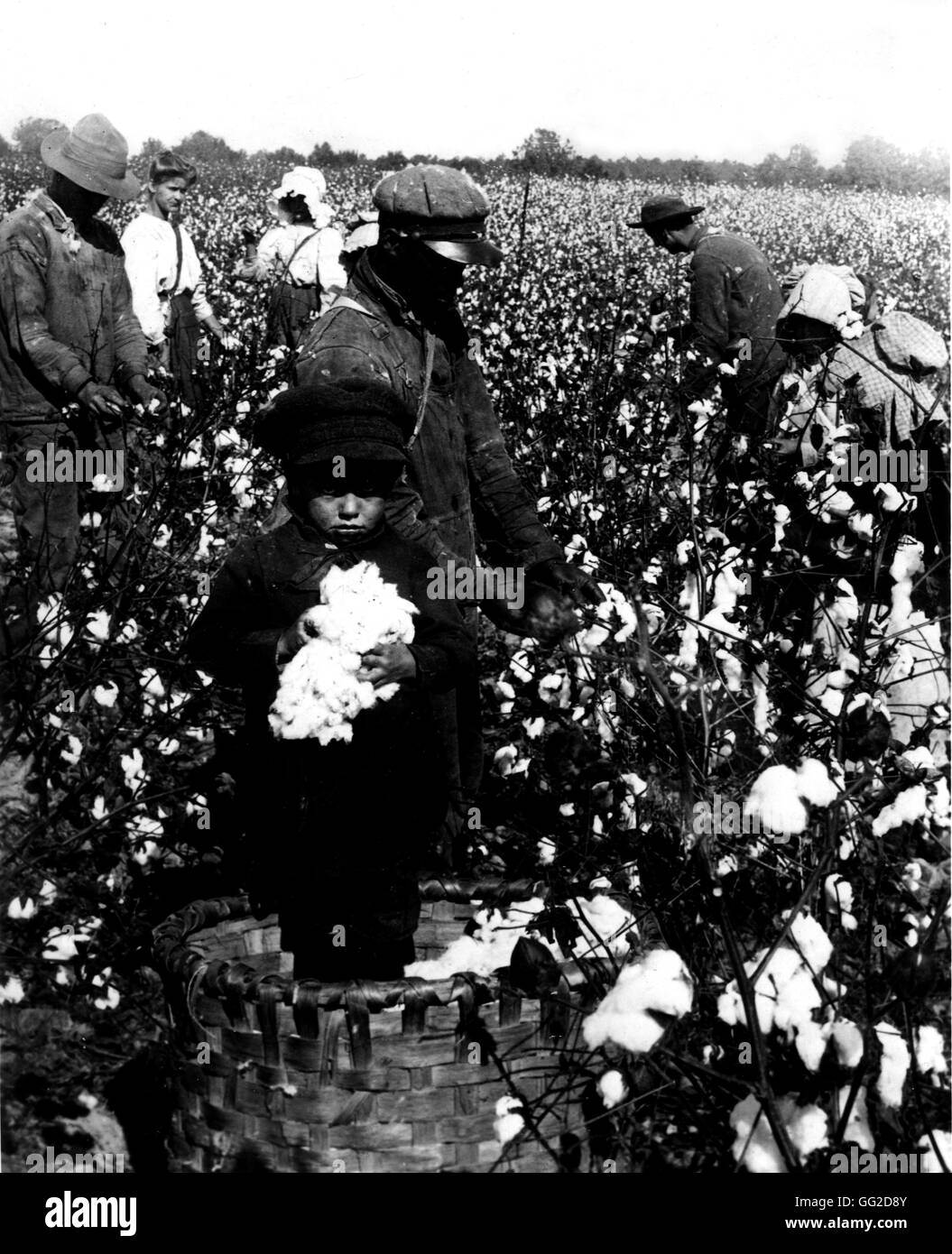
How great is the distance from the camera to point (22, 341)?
172 inches

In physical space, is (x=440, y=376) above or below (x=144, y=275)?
below

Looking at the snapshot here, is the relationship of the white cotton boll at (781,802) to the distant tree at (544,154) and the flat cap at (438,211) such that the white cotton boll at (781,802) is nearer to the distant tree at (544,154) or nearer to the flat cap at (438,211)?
the flat cap at (438,211)

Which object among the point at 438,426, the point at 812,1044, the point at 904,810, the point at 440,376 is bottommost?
the point at 812,1044

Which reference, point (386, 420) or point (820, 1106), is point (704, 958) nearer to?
point (820, 1106)

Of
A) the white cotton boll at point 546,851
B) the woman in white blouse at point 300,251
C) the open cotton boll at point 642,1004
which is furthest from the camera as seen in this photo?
the woman in white blouse at point 300,251

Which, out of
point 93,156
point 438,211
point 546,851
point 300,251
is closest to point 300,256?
point 300,251

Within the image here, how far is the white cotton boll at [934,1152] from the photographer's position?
1.90 meters

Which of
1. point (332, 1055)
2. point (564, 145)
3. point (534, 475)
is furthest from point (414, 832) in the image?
point (534, 475)

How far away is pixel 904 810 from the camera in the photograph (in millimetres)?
1997

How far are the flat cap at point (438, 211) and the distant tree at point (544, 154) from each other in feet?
Answer: 1.67

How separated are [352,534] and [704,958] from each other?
37.6 inches

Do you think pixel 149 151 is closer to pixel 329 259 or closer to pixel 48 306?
pixel 329 259

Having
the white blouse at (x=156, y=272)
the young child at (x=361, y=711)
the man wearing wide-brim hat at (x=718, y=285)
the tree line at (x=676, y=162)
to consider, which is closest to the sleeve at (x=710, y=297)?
the man wearing wide-brim hat at (x=718, y=285)

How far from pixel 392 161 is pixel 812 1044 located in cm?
299
